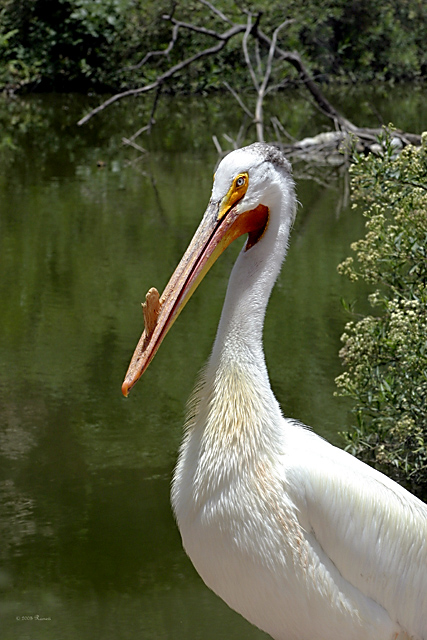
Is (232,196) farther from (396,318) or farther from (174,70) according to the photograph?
(174,70)

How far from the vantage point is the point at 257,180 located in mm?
2666

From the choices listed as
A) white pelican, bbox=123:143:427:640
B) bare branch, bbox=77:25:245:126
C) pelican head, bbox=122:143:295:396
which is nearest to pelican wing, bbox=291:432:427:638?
white pelican, bbox=123:143:427:640

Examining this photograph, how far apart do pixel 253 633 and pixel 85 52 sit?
19.5m

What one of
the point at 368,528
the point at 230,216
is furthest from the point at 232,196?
the point at 368,528

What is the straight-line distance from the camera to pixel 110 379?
572cm

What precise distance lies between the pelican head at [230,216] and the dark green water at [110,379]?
1.52 m

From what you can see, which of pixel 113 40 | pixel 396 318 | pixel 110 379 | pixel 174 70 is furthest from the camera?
pixel 113 40

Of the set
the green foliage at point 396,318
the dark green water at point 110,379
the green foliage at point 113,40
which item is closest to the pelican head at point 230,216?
the green foliage at point 396,318

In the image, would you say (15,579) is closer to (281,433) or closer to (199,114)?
(281,433)

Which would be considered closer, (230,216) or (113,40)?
(230,216)

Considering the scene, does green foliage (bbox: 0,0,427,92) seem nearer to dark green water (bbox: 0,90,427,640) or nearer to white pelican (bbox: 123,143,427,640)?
dark green water (bbox: 0,90,427,640)

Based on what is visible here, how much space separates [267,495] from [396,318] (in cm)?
142

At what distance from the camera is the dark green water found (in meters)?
3.73

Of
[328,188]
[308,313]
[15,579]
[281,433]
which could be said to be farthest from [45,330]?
[328,188]
